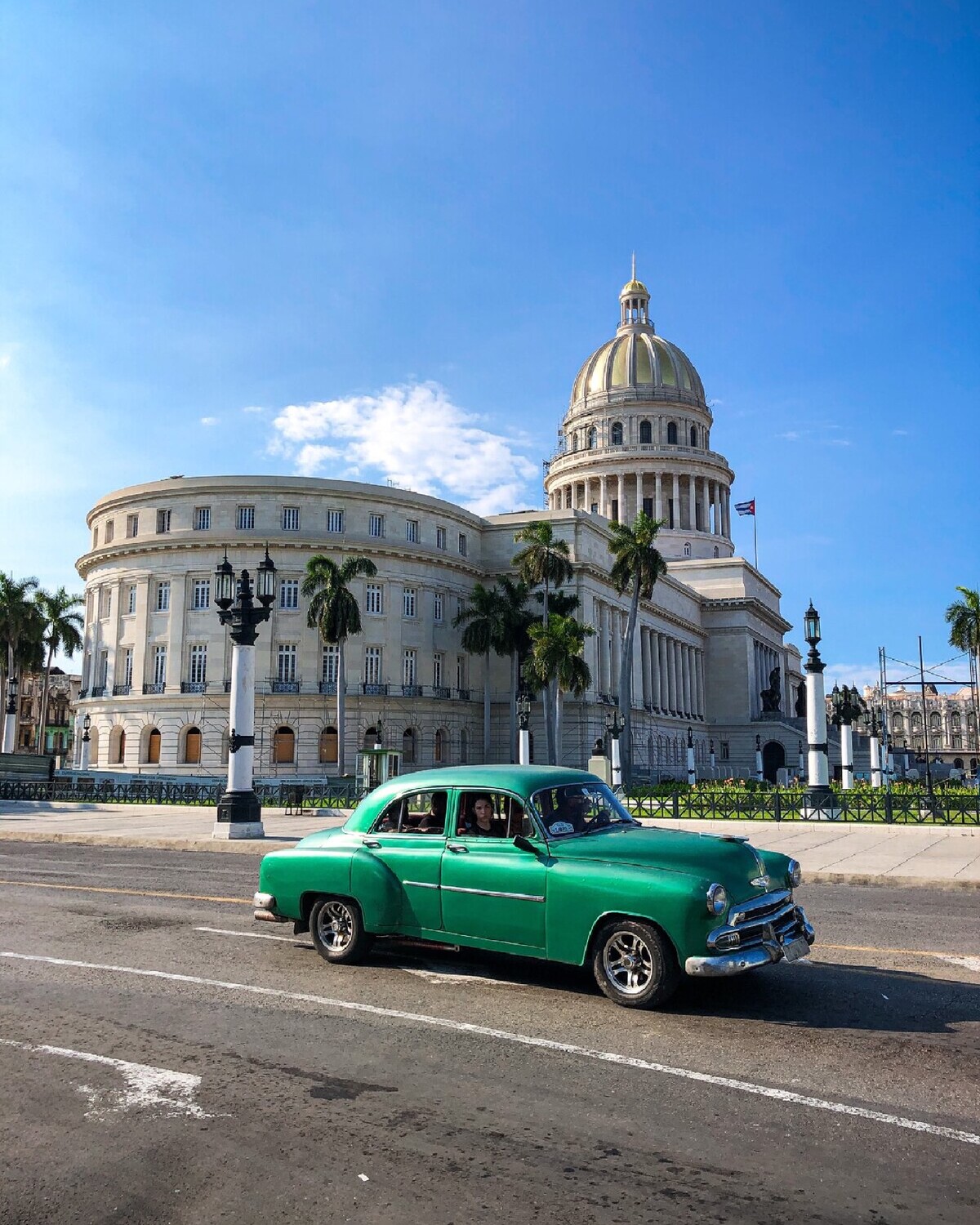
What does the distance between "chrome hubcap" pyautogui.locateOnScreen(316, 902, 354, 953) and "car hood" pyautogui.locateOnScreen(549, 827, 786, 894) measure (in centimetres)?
217

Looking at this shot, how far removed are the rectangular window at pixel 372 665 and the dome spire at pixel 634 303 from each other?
68848 millimetres

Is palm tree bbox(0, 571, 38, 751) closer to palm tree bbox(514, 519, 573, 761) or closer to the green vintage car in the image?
palm tree bbox(514, 519, 573, 761)

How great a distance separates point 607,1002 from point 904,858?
42.1ft

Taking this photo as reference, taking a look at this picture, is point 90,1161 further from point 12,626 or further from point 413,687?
point 12,626

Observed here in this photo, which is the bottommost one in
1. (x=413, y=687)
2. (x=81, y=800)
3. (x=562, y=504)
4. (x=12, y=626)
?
(x=81, y=800)

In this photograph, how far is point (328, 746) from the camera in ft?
200

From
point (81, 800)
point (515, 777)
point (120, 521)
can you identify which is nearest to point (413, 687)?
point (120, 521)

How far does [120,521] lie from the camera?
64875mm

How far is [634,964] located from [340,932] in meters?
2.82

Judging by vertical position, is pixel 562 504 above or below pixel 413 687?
above

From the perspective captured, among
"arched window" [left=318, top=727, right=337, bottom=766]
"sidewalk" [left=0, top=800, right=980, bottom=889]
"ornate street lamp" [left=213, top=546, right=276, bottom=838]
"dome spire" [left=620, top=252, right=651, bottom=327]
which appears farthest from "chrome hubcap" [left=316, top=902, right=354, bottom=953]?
"dome spire" [left=620, top=252, right=651, bottom=327]

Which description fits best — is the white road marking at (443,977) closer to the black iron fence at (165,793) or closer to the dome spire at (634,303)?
the black iron fence at (165,793)

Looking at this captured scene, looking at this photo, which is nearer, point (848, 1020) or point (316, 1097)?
point (316, 1097)

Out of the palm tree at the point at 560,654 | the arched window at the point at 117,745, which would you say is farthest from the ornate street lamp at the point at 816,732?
the arched window at the point at 117,745
